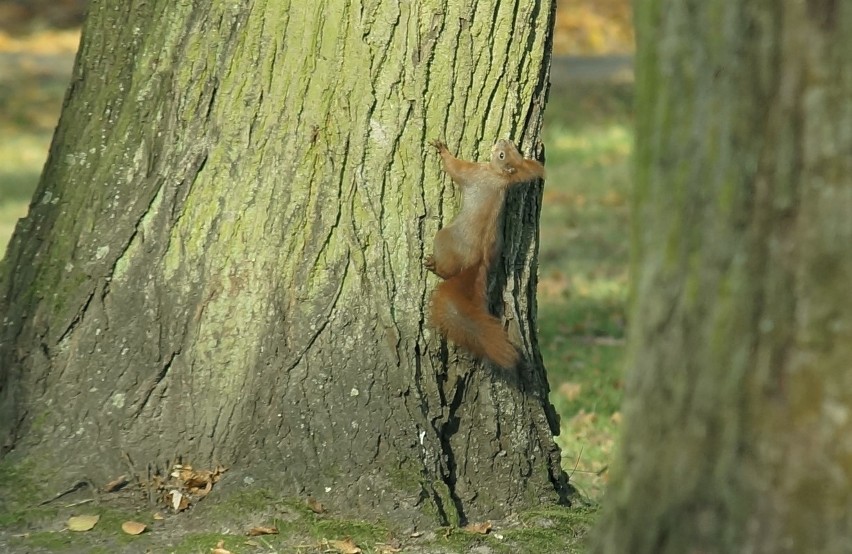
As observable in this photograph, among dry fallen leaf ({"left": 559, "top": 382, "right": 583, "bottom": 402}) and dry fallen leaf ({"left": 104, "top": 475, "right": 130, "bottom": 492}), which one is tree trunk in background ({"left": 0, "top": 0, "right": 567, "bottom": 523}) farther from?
dry fallen leaf ({"left": 559, "top": 382, "right": 583, "bottom": 402})

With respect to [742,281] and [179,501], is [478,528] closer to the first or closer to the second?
[179,501]

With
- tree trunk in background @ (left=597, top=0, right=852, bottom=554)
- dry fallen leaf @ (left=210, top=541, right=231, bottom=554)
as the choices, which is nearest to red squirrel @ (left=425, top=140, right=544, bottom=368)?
dry fallen leaf @ (left=210, top=541, right=231, bottom=554)

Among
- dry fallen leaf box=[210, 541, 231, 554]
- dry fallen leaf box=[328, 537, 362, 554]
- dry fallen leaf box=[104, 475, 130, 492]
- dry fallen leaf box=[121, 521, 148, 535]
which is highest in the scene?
dry fallen leaf box=[104, 475, 130, 492]

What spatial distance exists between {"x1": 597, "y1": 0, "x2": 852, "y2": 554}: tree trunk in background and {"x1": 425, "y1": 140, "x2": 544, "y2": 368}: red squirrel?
1.40 m

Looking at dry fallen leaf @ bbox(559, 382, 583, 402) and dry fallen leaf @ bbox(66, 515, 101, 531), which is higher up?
dry fallen leaf @ bbox(559, 382, 583, 402)

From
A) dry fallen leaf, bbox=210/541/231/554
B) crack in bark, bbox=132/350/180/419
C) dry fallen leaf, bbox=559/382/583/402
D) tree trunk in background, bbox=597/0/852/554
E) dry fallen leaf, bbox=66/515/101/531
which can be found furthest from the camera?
dry fallen leaf, bbox=559/382/583/402

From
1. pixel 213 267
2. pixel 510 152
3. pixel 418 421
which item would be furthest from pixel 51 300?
pixel 510 152

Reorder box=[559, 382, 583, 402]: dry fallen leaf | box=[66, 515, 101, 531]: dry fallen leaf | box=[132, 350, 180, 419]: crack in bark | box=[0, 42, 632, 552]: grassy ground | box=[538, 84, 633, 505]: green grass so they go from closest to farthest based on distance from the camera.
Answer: box=[66, 515, 101, 531]: dry fallen leaf → box=[132, 350, 180, 419]: crack in bark → box=[0, 42, 632, 552]: grassy ground → box=[538, 84, 633, 505]: green grass → box=[559, 382, 583, 402]: dry fallen leaf

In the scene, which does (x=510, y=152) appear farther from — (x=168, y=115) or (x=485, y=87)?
(x=168, y=115)

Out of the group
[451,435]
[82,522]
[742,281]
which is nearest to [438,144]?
[451,435]

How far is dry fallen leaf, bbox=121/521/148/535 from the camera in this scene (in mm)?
3719

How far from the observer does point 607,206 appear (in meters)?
10.6

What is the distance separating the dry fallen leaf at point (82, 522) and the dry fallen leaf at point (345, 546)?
2.22 ft

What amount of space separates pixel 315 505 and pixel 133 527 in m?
0.52
